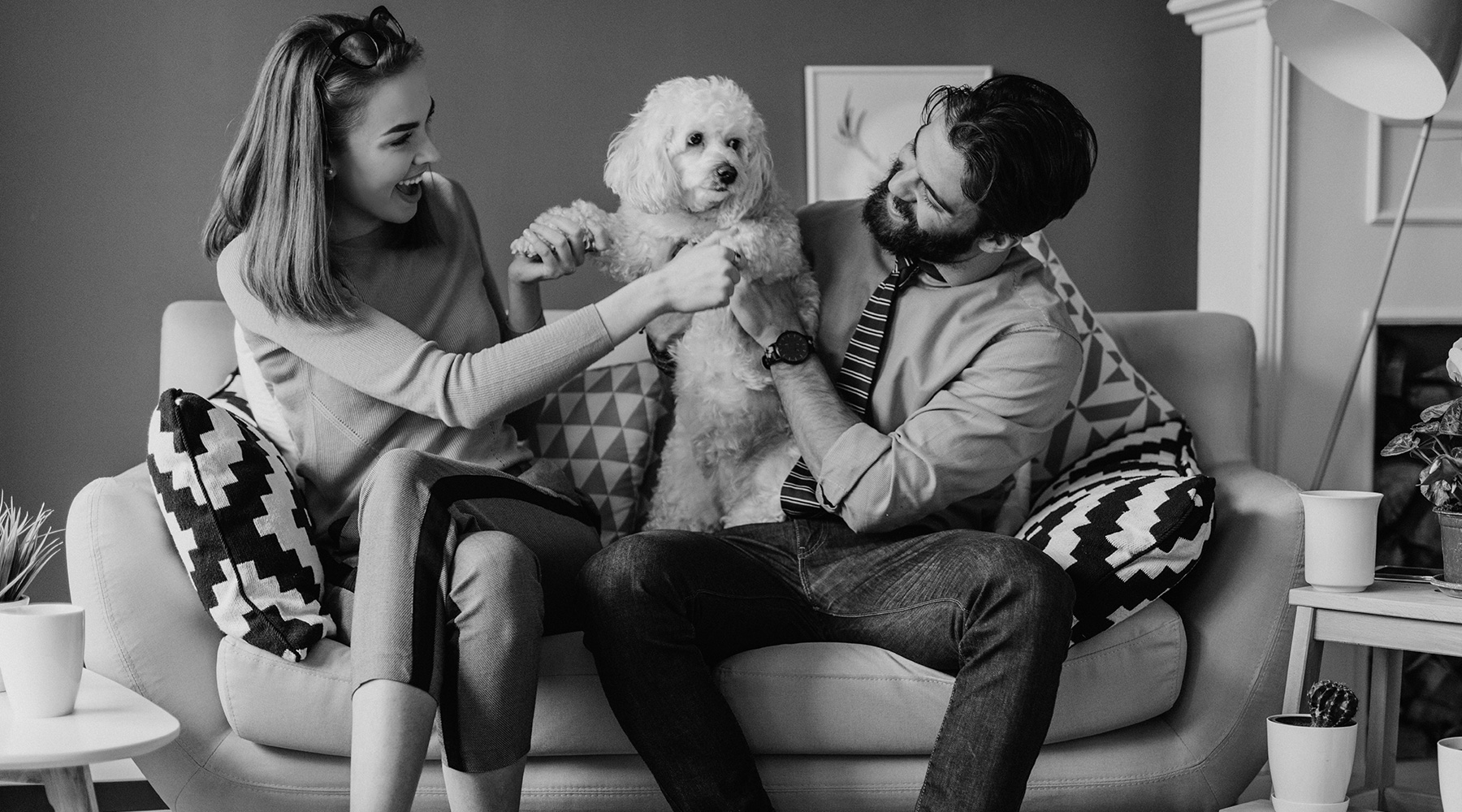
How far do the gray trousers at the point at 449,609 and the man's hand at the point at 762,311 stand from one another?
A: 0.48m

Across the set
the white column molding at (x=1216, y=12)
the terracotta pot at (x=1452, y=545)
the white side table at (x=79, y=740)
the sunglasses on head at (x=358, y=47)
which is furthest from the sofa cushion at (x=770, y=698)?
the white column molding at (x=1216, y=12)

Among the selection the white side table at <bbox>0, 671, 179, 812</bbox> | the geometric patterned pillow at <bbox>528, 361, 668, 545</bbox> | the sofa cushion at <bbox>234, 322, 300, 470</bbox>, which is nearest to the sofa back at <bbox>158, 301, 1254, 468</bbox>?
the geometric patterned pillow at <bbox>528, 361, 668, 545</bbox>

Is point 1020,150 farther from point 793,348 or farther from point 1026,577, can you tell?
point 1026,577

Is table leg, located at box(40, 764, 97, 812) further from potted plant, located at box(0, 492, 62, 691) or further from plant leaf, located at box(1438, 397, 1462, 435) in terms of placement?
plant leaf, located at box(1438, 397, 1462, 435)

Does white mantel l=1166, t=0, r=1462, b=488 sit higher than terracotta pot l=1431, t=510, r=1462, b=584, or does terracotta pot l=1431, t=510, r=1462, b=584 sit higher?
white mantel l=1166, t=0, r=1462, b=488

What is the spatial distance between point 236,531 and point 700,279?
0.66 m

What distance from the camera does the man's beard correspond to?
1658 mm

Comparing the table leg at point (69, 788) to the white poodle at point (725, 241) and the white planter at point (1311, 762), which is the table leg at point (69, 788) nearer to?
the white poodle at point (725, 241)

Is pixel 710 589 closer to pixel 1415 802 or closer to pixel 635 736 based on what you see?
pixel 635 736

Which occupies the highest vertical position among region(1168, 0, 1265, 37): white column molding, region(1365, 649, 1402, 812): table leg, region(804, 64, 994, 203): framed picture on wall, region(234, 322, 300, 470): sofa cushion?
region(1168, 0, 1265, 37): white column molding

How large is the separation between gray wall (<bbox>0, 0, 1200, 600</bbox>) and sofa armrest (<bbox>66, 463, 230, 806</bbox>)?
0.94m

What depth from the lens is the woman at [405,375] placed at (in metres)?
1.32

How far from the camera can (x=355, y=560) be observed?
1.63 meters

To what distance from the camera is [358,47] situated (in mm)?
1554
